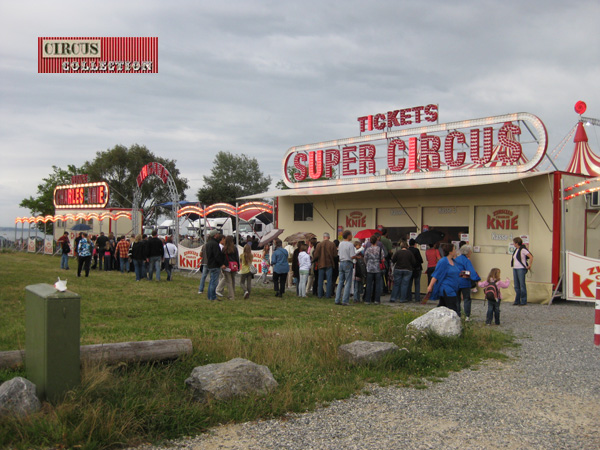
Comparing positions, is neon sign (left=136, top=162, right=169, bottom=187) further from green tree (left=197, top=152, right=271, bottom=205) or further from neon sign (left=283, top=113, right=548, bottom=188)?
green tree (left=197, top=152, right=271, bottom=205)

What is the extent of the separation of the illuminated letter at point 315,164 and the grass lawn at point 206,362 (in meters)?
8.54

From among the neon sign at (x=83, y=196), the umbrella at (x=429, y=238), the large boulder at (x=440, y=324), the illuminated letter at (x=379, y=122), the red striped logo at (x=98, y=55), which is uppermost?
the red striped logo at (x=98, y=55)

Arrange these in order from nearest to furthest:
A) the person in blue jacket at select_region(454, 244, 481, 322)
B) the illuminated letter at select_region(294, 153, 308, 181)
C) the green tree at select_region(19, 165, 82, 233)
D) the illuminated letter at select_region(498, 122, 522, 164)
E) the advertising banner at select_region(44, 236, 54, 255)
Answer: the person in blue jacket at select_region(454, 244, 481, 322)
the illuminated letter at select_region(498, 122, 522, 164)
the illuminated letter at select_region(294, 153, 308, 181)
the advertising banner at select_region(44, 236, 54, 255)
the green tree at select_region(19, 165, 82, 233)

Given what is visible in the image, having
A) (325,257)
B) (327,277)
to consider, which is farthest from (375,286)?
(325,257)

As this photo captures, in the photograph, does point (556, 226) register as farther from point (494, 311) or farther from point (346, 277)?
point (346, 277)

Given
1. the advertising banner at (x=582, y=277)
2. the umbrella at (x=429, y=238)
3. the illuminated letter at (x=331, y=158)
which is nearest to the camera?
the advertising banner at (x=582, y=277)

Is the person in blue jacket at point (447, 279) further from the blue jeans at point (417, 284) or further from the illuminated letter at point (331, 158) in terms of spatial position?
the illuminated letter at point (331, 158)

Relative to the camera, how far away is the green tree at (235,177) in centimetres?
7412

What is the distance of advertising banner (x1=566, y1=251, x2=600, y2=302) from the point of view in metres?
13.2

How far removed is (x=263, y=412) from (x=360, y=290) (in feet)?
32.8

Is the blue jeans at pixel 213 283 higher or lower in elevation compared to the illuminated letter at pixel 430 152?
lower

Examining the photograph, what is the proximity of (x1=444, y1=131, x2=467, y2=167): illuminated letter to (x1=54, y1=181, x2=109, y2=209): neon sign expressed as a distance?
1132 inches

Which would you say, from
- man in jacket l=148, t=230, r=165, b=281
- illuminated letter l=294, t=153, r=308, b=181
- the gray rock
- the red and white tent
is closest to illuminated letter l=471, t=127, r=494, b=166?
illuminated letter l=294, t=153, r=308, b=181

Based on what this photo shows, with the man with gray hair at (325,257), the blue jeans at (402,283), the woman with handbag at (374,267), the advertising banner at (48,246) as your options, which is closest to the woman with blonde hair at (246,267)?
the man with gray hair at (325,257)
